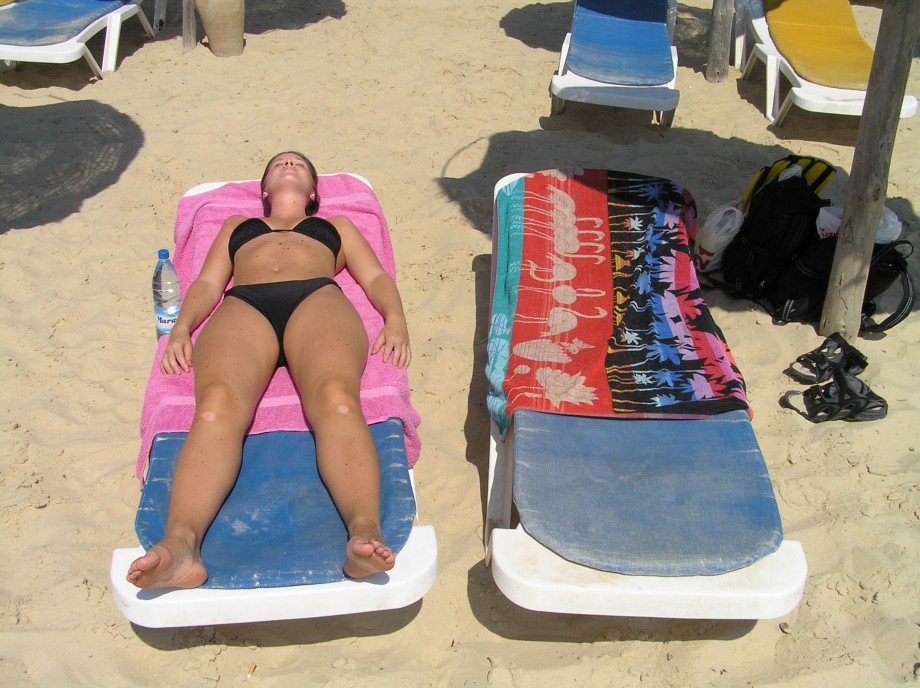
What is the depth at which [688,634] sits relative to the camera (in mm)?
2715

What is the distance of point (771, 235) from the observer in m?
3.99

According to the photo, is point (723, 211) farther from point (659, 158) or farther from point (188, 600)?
point (188, 600)

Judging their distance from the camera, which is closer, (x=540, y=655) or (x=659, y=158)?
(x=540, y=655)

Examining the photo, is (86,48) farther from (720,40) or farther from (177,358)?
(720,40)

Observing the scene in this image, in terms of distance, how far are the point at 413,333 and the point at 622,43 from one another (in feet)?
10.3

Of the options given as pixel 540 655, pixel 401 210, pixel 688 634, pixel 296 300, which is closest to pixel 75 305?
pixel 296 300

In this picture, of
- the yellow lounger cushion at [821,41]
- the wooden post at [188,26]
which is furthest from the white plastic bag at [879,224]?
the wooden post at [188,26]

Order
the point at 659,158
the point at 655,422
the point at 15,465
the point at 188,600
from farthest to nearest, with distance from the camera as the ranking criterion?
the point at 659,158 < the point at 15,465 < the point at 655,422 < the point at 188,600

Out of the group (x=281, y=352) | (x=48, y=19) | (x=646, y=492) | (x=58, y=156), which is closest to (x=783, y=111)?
(x=646, y=492)

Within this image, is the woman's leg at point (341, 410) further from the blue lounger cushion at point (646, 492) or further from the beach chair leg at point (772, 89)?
the beach chair leg at point (772, 89)

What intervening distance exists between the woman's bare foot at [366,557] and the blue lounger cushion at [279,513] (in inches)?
3.1

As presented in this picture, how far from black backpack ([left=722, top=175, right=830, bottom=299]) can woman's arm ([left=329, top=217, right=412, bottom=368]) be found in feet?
5.55

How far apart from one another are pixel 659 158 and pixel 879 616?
3.20 metres

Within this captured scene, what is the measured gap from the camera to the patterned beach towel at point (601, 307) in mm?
3074
